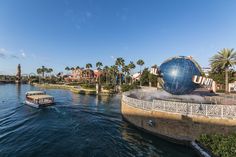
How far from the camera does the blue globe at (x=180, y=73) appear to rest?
62.5 feet

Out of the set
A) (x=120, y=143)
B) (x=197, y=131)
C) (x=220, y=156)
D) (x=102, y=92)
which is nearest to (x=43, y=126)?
(x=120, y=143)

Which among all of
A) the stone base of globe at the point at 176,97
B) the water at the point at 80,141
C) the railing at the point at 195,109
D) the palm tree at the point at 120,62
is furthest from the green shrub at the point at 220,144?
the palm tree at the point at 120,62

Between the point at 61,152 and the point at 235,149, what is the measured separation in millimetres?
13685

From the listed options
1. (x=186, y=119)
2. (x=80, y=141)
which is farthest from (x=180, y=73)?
(x=80, y=141)

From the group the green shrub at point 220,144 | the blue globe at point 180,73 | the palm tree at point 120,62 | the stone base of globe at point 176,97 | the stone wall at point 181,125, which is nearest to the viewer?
the green shrub at point 220,144

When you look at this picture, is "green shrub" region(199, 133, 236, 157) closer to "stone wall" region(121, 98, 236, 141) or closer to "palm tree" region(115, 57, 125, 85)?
"stone wall" region(121, 98, 236, 141)

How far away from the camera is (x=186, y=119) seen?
15195 millimetres

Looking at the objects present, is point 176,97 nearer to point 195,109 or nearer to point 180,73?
point 180,73

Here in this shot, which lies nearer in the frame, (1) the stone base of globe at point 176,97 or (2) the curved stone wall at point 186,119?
(2) the curved stone wall at point 186,119

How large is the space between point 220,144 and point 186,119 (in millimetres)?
4193

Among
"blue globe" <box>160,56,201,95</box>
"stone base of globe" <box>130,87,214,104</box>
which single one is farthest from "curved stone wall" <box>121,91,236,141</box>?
"stone base of globe" <box>130,87,214,104</box>

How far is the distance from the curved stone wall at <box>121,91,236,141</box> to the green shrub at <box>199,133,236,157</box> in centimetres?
197

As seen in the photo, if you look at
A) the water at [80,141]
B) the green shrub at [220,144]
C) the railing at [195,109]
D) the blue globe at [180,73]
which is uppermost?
the blue globe at [180,73]

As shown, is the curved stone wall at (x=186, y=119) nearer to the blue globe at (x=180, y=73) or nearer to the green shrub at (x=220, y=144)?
the green shrub at (x=220, y=144)
